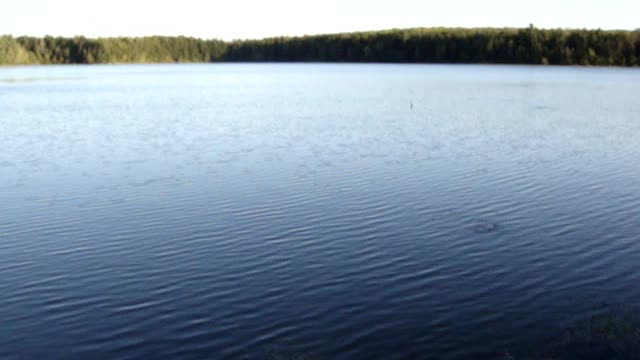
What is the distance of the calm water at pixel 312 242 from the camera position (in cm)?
1778

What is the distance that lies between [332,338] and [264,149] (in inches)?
1273

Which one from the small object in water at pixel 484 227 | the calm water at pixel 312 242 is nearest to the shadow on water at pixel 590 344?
the calm water at pixel 312 242

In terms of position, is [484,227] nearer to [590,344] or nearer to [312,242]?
[312,242]

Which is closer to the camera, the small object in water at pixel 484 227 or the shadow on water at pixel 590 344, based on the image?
the shadow on water at pixel 590 344

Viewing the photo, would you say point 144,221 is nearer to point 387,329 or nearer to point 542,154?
point 387,329

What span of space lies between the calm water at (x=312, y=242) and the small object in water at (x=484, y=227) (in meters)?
0.13

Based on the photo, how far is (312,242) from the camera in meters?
25.8

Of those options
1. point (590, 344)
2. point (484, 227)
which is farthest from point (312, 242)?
point (590, 344)

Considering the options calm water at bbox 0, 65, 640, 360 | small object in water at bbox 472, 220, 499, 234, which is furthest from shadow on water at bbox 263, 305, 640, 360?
small object in water at bbox 472, 220, 499, 234

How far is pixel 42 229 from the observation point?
27.8m

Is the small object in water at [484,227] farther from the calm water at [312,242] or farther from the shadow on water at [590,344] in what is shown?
the shadow on water at [590,344]

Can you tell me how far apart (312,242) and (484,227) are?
7347 mm

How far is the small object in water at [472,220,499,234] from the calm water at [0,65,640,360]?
126 mm

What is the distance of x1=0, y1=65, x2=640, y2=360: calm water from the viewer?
58.3 feet
